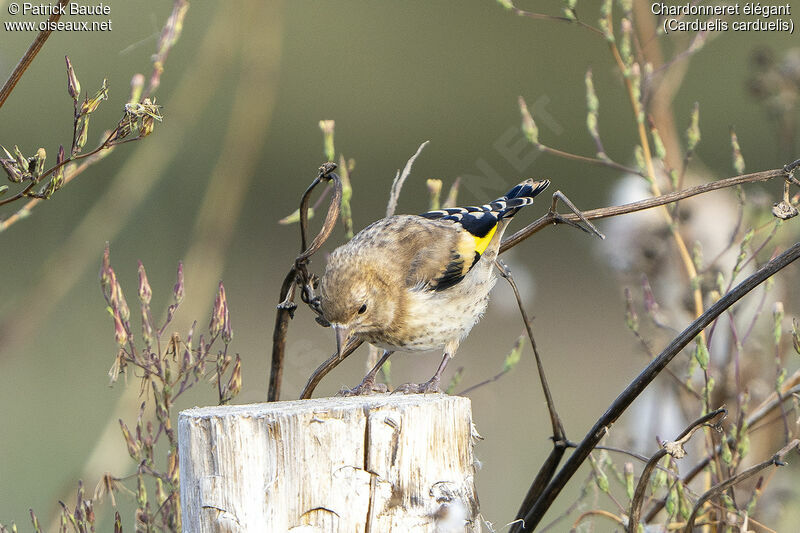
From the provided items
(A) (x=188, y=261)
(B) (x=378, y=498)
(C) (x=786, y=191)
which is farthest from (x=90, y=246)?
(C) (x=786, y=191)

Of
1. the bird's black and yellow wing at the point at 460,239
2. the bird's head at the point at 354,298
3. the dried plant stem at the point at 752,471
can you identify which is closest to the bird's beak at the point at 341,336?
the bird's head at the point at 354,298

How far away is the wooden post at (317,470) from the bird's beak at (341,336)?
64 cm

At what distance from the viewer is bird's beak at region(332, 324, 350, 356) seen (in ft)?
7.95

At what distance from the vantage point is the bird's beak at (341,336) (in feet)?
7.95

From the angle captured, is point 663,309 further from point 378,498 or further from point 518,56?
point 518,56

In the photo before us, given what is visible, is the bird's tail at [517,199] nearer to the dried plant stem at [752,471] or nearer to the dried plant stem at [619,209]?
the dried plant stem at [619,209]

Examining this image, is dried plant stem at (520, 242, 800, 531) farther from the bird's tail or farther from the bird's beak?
the bird's tail

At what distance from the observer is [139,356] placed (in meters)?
2.29

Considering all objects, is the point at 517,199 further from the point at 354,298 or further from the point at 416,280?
the point at 354,298

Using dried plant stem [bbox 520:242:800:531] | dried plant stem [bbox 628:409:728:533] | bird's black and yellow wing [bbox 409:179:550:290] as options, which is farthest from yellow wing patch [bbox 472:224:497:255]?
dried plant stem [bbox 628:409:728:533]

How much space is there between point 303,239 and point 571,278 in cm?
664

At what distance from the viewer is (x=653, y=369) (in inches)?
78.2

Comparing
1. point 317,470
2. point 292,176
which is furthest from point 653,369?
point 292,176

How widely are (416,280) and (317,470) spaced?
41.5 inches
